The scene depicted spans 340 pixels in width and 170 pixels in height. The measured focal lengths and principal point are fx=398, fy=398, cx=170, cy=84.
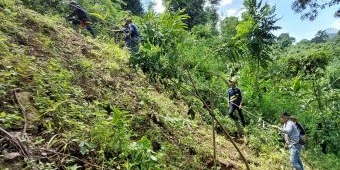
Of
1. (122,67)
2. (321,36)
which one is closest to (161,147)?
(122,67)

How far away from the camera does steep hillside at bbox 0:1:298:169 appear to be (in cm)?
412

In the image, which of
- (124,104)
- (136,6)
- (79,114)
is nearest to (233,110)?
(124,104)

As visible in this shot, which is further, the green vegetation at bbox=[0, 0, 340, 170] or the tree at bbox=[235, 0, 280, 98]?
the tree at bbox=[235, 0, 280, 98]

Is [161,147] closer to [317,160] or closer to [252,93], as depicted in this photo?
[317,160]

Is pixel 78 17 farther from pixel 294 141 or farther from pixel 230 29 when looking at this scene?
pixel 230 29

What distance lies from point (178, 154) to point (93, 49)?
462cm

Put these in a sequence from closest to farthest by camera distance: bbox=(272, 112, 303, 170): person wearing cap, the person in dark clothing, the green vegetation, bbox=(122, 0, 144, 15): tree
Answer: the green vegetation < bbox=(272, 112, 303, 170): person wearing cap < the person in dark clothing < bbox=(122, 0, 144, 15): tree

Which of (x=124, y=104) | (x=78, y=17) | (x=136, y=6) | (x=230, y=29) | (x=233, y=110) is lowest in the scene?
(x=233, y=110)

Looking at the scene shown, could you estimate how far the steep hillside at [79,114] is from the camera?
13.5ft

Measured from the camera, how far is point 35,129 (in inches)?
168

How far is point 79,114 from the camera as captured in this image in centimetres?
491

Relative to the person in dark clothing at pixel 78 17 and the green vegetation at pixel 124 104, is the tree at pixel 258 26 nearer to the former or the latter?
the green vegetation at pixel 124 104

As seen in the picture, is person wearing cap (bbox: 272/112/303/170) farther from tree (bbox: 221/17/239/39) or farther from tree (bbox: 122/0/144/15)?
tree (bbox: 122/0/144/15)

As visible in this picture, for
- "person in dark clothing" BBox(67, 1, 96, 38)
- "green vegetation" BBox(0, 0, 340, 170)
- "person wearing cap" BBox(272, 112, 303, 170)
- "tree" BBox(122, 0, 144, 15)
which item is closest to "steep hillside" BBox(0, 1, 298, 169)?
"green vegetation" BBox(0, 0, 340, 170)
